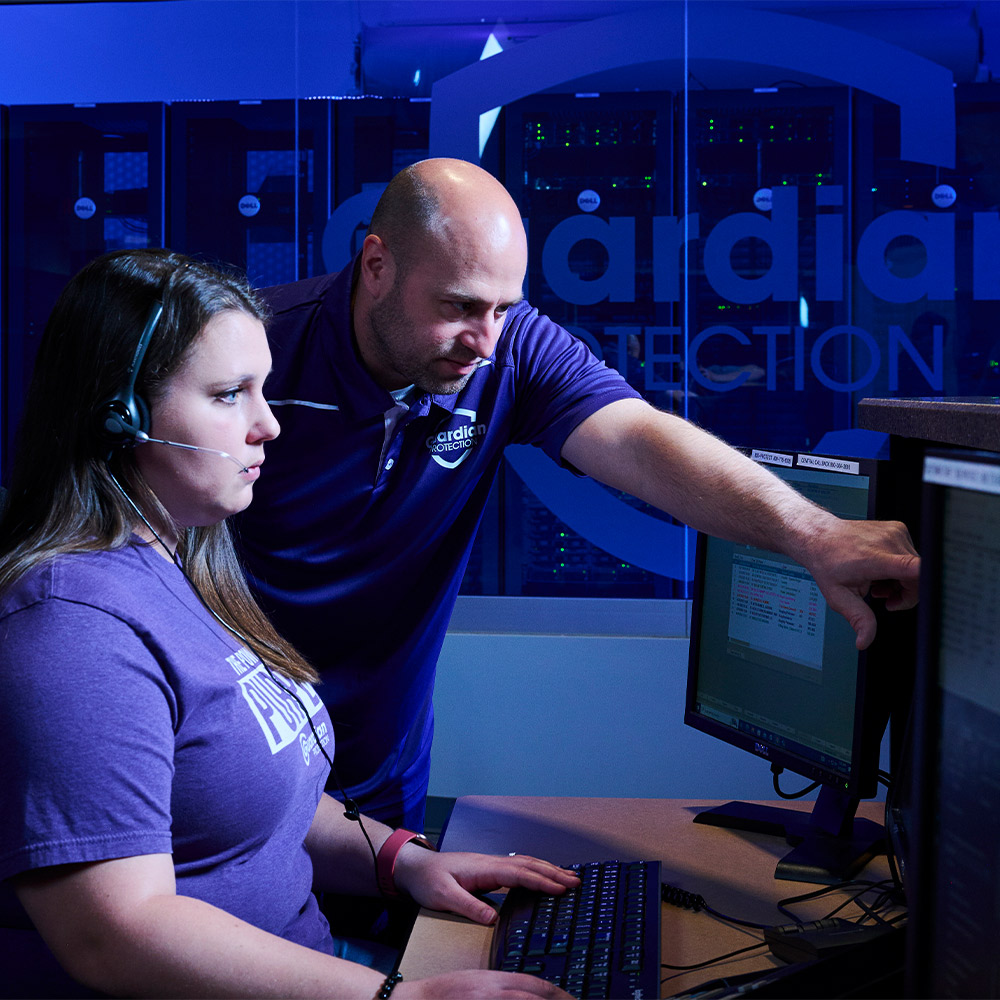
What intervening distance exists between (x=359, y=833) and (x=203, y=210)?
275 cm

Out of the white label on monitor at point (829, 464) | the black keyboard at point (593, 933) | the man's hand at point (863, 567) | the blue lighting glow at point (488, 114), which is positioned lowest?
the black keyboard at point (593, 933)

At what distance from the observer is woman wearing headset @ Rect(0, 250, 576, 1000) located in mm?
788

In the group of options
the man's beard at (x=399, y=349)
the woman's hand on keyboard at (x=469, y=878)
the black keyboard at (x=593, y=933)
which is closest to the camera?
the black keyboard at (x=593, y=933)

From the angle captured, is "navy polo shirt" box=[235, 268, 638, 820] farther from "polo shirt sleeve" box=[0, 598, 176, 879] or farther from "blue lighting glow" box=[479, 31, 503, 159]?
"blue lighting glow" box=[479, 31, 503, 159]

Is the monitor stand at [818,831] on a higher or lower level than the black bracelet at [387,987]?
lower

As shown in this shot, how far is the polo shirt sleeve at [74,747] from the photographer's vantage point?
778 millimetres

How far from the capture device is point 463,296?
1580 millimetres

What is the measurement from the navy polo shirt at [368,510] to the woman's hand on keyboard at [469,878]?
17.7 inches

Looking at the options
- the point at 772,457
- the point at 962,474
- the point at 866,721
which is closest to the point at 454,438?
the point at 772,457

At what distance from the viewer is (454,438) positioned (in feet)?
5.40

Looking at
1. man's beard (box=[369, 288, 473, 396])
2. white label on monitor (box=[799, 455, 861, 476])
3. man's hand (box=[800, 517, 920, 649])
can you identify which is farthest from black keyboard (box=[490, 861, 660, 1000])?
man's beard (box=[369, 288, 473, 396])

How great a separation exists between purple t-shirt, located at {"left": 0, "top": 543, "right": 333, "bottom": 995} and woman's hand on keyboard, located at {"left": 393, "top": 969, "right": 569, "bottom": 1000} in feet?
0.69

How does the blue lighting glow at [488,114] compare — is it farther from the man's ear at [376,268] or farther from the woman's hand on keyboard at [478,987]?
the woman's hand on keyboard at [478,987]

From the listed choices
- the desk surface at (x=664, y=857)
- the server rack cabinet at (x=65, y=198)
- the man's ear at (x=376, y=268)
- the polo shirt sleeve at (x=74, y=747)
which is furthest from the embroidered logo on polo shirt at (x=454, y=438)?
the server rack cabinet at (x=65, y=198)
